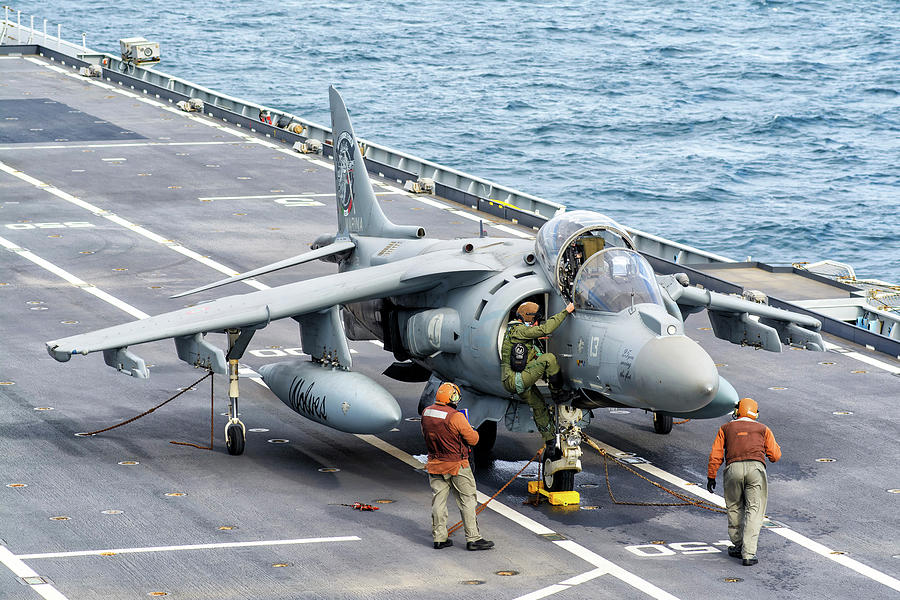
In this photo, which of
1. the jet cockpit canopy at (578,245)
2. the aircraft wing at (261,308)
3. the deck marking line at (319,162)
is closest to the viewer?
the jet cockpit canopy at (578,245)

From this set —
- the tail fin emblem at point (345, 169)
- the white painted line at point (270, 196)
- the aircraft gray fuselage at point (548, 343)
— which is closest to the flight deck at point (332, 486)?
the aircraft gray fuselage at point (548, 343)

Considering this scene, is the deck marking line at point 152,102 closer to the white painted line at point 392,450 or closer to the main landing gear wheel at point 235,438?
the white painted line at point 392,450

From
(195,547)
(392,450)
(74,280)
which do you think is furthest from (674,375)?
(74,280)

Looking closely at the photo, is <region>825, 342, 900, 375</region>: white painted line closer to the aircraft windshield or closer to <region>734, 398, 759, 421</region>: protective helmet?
the aircraft windshield

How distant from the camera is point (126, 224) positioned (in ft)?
128

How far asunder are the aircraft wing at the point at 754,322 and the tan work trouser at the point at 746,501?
5.13 meters

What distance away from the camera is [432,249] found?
22844mm

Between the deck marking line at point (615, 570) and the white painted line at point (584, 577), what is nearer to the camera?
the deck marking line at point (615, 570)

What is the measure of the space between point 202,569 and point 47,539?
221 centimetres

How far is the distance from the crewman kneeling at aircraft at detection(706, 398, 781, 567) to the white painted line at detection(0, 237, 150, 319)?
14.6 meters

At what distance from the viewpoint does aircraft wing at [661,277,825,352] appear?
76.2 feet

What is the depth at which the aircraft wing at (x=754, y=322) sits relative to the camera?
23.2 meters

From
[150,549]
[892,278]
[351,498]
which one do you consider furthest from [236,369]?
[892,278]

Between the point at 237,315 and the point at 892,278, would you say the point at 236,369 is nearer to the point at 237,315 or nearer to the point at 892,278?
the point at 237,315
